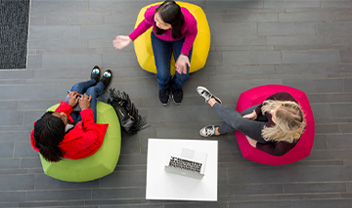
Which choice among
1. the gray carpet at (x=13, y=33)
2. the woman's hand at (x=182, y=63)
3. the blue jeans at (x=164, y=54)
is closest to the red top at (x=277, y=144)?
the woman's hand at (x=182, y=63)

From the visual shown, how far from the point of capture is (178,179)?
7.12 ft

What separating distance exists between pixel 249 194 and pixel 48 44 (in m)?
2.86

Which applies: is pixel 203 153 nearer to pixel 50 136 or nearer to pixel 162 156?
pixel 162 156

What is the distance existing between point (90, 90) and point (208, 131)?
132 centimetres

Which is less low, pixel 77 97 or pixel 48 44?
pixel 48 44

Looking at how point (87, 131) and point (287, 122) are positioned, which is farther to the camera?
point (87, 131)

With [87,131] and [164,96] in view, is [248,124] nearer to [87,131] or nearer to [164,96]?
[164,96]

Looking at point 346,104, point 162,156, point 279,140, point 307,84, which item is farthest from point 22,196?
point 346,104

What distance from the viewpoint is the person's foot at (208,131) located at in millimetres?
2578

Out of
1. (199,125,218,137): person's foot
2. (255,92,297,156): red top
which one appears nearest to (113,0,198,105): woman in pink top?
(199,125,218,137): person's foot

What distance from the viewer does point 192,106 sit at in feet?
8.89

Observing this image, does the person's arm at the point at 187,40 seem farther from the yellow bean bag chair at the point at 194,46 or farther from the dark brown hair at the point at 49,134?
the dark brown hair at the point at 49,134

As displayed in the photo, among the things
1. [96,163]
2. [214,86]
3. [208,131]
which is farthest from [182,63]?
[96,163]

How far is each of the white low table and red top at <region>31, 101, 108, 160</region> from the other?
48cm
